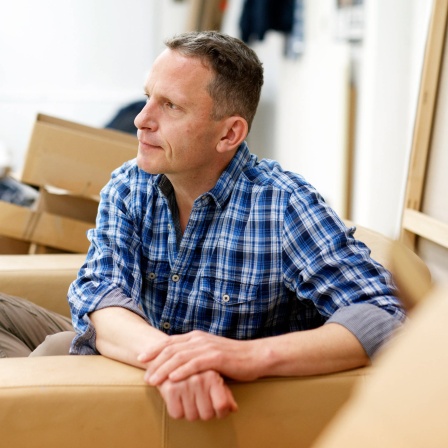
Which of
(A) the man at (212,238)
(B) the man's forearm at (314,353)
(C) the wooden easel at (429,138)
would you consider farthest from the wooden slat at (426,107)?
(B) the man's forearm at (314,353)

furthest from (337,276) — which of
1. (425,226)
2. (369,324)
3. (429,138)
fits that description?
(429,138)

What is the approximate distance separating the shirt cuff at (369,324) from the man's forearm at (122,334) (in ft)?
1.01

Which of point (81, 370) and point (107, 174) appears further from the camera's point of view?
point (107, 174)

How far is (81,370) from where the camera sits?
1.32 m

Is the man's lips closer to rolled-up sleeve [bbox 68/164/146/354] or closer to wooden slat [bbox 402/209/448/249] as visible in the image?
rolled-up sleeve [bbox 68/164/146/354]

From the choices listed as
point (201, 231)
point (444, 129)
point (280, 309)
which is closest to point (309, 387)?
point (280, 309)

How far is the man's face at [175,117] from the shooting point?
159 cm

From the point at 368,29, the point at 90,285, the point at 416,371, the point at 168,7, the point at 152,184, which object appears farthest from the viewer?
the point at 168,7

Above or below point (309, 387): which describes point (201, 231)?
above

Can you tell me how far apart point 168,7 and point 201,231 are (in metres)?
4.72

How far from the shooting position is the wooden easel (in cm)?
208

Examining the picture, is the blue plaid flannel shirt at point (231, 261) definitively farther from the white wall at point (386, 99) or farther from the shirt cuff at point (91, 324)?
the white wall at point (386, 99)

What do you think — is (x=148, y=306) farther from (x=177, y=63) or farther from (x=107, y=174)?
(x=107, y=174)

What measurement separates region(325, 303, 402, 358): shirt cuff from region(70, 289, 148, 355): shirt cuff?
354mm
